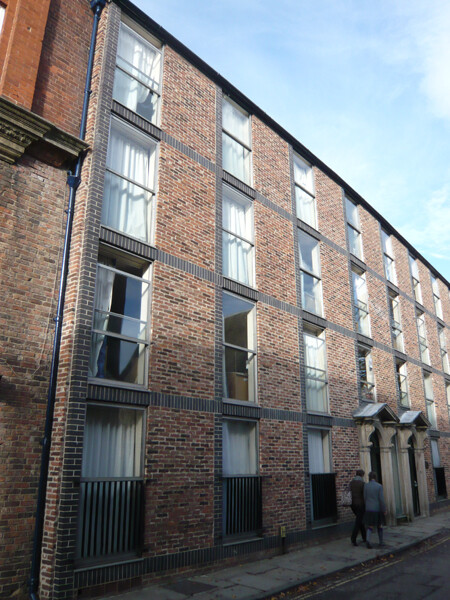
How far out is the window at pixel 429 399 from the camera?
21.1m

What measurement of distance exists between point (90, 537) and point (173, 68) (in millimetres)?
9923

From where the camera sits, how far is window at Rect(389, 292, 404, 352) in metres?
19.3

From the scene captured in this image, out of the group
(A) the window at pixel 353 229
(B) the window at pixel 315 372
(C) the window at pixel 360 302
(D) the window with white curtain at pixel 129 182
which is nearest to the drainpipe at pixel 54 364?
(D) the window with white curtain at pixel 129 182

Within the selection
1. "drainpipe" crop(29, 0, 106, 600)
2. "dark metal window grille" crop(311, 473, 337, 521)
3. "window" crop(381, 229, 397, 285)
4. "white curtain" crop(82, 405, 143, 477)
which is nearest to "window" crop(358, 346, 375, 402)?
→ "dark metal window grille" crop(311, 473, 337, 521)

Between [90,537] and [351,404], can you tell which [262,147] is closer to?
[351,404]

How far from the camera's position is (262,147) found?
13812 mm

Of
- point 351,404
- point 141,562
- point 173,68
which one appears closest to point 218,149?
point 173,68

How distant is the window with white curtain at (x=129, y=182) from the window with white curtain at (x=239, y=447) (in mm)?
4364

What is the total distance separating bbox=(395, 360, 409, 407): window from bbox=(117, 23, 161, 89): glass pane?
1324cm

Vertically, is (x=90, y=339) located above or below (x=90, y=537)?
above

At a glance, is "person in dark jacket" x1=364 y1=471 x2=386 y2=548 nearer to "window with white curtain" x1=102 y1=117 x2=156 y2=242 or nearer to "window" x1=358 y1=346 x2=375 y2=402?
"window" x1=358 y1=346 x2=375 y2=402

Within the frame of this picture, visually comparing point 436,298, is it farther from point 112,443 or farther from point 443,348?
point 112,443

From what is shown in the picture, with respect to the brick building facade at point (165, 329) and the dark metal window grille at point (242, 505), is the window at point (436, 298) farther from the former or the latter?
the dark metal window grille at point (242, 505)

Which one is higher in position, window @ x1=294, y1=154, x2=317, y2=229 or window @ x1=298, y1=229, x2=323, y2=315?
window @ x1=294, y1=154, x2=317, y2=229
